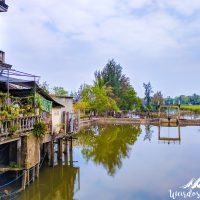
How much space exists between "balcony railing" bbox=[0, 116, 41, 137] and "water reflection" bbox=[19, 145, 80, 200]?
273 cm

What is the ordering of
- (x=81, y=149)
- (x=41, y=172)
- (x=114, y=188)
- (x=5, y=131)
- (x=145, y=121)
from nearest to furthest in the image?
(x=5, y=131) → (x=114, y=188) → (x=41, y=172) → (x=81, y=149) → (x=145, y=121)

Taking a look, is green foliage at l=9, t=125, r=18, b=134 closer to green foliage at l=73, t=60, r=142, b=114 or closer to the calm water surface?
the calm water surface

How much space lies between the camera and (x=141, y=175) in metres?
17.2

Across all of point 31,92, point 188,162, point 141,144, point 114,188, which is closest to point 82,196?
point 114,188

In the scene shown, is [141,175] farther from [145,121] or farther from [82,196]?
[145,121]

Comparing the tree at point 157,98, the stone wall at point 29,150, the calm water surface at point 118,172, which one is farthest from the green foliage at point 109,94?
the stone wall at point 29,150

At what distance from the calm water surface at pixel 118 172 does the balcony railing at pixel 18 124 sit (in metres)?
2.75

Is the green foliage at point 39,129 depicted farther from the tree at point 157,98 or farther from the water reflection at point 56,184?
the tree at point 157,98

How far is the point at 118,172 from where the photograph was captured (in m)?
17.8

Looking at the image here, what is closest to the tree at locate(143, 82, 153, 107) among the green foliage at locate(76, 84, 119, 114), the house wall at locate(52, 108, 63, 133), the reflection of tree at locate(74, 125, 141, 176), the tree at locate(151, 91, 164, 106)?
the tree at locate(151, 91, 164, 106)

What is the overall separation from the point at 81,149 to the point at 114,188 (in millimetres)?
10556

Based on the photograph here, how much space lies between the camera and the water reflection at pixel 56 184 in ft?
44.9

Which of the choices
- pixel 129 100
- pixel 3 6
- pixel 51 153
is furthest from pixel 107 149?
pixel 129 100

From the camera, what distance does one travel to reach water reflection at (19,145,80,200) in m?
13.7
